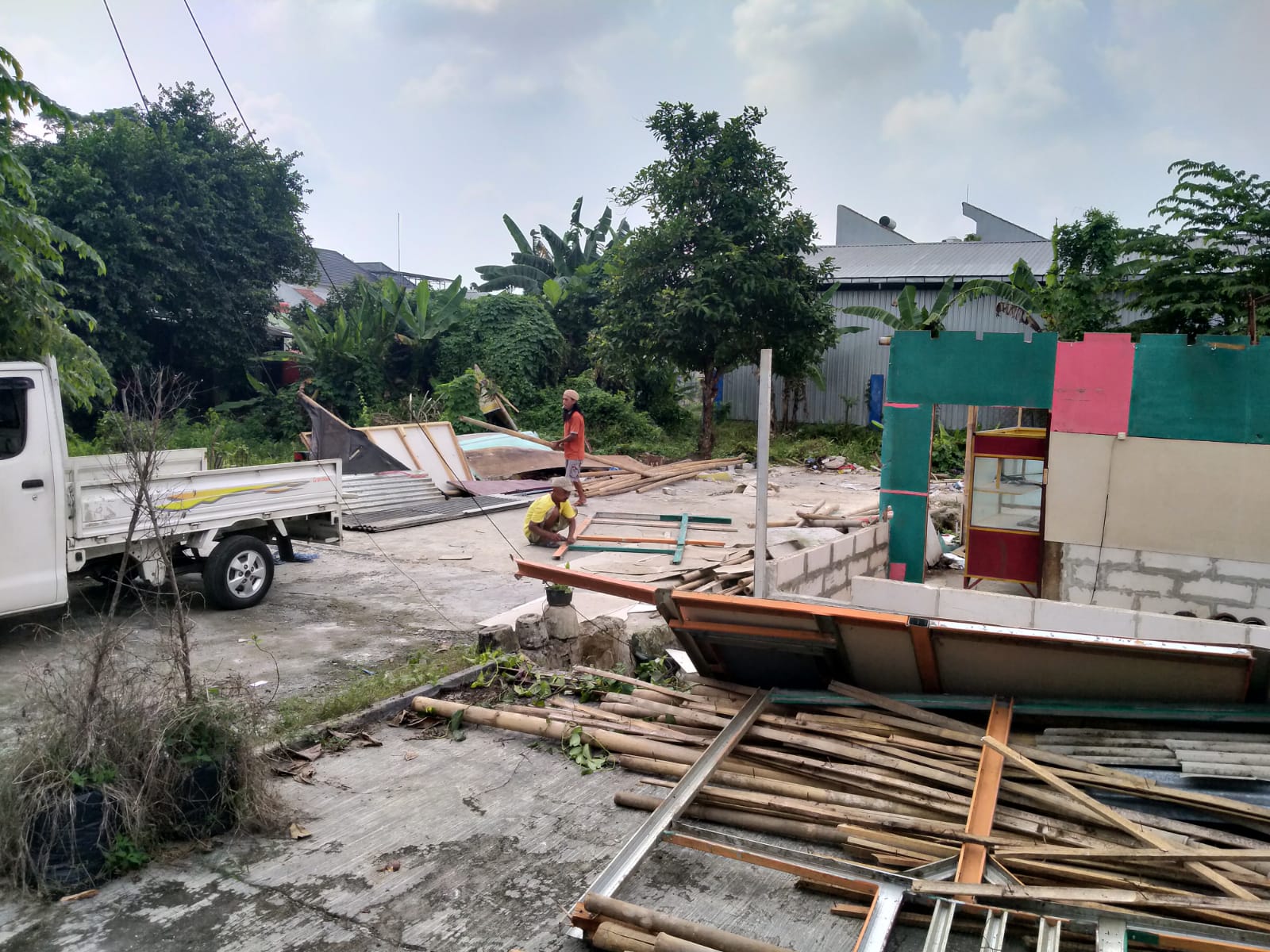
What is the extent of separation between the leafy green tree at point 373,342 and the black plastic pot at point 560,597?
15453 millimetres

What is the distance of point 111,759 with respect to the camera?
407 cm

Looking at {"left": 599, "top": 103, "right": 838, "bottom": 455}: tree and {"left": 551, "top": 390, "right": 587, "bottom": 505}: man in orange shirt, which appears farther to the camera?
{"left": 599, "top": 103, "right": 838, "bottom": 455}: tree

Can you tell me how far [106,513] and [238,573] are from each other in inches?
52.8

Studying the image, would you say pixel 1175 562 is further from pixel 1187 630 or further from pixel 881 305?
pixel 881 305

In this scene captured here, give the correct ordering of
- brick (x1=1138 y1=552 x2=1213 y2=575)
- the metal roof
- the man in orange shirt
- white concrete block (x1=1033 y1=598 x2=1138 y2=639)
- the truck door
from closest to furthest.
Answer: white concrete block (x1=1033 y1=598 x2=1138 y2=639) < the truck door < brick (x1=1138 y1=552 x2=1213 y2=575) < the man in orange shirt < the metal roof

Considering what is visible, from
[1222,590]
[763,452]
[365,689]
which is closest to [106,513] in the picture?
[365,689]

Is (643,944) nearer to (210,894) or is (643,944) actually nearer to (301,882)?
(301,882)

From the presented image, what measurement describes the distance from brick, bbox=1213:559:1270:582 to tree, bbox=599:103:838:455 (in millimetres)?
12243

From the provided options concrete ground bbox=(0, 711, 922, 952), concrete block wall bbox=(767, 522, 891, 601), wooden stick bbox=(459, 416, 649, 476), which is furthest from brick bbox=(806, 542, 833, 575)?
wooden stick bbox=(459, 416, 649, 476)

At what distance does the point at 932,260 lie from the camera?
25906 millimetres


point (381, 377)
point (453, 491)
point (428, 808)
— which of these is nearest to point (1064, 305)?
point (453, 491)

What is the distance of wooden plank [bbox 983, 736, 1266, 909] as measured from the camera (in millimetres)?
3533

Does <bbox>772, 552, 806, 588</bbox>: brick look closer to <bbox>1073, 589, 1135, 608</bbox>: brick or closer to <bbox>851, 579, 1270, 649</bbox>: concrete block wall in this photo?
<bbox>851, 579, 1270, 649</bbox>: concrete block wall

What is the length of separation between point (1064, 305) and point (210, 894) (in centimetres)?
1890
